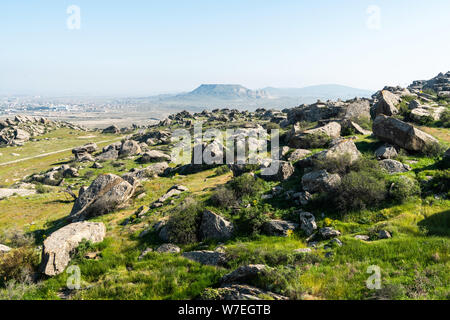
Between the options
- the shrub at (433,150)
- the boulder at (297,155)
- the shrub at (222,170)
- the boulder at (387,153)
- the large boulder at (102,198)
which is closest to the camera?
the shrub at (433,150)

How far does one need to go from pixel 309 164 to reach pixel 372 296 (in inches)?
517

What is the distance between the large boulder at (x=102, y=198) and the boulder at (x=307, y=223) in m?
16.3

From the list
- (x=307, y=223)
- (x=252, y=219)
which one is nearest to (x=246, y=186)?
(x=252, y=219)

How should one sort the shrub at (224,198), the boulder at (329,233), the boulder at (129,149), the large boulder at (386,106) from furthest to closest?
the boulder at (129,149) → the large boulder at (386,106) → the shrub at (224,198) → the boulder at (329,233)

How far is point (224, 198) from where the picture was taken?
1582cm

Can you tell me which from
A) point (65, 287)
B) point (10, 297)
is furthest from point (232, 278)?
point (10, 297)

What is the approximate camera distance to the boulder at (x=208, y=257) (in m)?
9.91

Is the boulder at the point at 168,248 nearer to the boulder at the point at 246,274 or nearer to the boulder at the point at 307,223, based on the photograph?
the boulder at the point at 246,274

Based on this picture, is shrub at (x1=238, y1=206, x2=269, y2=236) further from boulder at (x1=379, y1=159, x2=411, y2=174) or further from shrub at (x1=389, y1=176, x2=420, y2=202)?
boulder at (x1=379, y1=159, x2=411, y2=174)

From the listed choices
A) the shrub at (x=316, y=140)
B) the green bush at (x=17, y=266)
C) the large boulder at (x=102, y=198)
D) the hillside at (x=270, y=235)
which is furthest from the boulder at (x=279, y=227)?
the shrub at (x=316, y=140)

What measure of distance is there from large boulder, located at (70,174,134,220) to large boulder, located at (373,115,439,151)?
2441 centimetres

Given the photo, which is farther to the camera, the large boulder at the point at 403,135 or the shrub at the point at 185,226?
the large boulder at the point at 403,135
